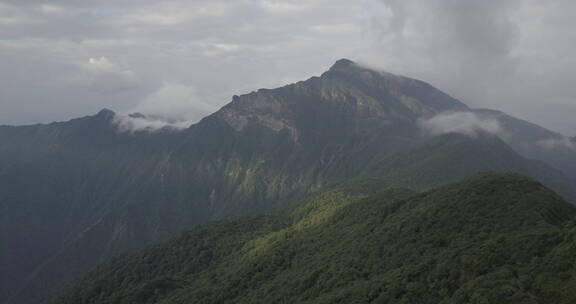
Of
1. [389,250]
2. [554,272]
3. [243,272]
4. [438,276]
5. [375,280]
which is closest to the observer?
[554,272]

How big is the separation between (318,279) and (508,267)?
69.3 m

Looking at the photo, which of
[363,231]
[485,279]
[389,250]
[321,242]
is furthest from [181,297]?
[485,279]

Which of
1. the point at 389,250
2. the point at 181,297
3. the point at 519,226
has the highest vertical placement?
the point at 519,226

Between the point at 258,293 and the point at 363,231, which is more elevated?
the point at 363,231

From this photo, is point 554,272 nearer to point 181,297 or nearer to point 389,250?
point 389,250

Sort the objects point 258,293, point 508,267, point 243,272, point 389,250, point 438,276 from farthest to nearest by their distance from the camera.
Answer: point 243,272
point 258,293
point 389,250
point 438,276
point 508,267

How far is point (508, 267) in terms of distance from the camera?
4063 inches

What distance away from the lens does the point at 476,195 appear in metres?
158

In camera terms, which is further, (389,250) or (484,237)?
(389,250)

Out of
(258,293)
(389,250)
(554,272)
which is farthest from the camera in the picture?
(258,293)

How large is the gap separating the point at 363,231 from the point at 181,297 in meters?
75.6

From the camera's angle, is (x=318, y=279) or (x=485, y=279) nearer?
(x=485, y=279)

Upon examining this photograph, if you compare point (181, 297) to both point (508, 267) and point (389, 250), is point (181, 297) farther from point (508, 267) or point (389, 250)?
point (508, 267)

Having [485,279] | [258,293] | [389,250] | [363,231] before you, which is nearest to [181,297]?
[258,293]
